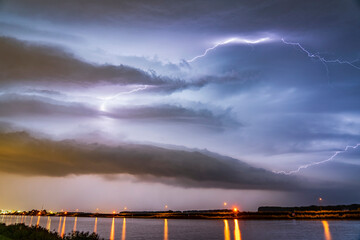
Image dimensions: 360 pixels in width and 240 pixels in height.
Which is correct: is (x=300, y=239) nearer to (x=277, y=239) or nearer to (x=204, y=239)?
(x=277, y=239)

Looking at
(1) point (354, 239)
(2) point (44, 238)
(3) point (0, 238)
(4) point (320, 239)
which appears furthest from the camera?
(4) point (320, 239)

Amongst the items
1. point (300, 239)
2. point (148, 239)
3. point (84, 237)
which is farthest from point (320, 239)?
point (84, 237)

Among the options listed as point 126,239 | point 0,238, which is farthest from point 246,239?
point 0,238

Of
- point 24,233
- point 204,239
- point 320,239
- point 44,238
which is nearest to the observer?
point 44,238

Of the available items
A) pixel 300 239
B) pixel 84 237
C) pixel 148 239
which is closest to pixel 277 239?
pixel 300 239

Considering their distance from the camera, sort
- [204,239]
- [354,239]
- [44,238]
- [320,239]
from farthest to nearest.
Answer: [204,239], [320,239], [354,239], [44,238]

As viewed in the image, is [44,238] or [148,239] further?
[148,239]

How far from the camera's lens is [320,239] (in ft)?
225

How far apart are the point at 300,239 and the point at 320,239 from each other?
4.56 meters

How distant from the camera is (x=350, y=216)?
650 feet

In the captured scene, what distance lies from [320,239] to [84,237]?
58008 millimetres

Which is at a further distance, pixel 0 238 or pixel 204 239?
pixel 204 239

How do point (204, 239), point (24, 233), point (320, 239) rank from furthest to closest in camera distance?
1. point (204, 239)
2. point (320, 239)
3. point (24, 233)

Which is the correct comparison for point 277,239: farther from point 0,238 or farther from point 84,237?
point 0,238
